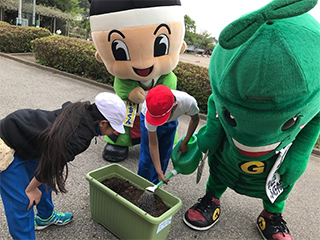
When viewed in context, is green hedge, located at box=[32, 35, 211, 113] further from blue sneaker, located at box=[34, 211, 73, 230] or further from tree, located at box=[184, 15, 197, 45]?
tree, located at box=[184, 15, 197, 45]

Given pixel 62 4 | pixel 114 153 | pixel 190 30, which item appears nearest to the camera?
pixel 114 153

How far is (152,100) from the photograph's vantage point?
184 cm

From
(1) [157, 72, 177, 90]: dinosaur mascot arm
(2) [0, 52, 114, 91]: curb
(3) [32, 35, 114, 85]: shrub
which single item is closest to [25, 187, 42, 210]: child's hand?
(1) [157, 72, 177, 90]: dinosaur mascot arm

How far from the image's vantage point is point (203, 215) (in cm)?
232

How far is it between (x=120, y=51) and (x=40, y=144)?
1.35 m

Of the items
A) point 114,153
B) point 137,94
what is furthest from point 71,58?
point 137,94

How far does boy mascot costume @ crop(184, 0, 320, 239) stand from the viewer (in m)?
1.15

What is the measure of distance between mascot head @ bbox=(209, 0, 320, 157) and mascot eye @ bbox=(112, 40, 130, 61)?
4.23ft

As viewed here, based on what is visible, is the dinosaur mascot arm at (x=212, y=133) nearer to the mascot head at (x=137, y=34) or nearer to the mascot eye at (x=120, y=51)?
the mascot head at (x=137, y=34)

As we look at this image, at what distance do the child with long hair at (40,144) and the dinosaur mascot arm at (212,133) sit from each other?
0.73 meters

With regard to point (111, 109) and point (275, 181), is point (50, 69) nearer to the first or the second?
point (111, 109)

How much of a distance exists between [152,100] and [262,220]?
4.83ft

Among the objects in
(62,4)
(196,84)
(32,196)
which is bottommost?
(32,196)

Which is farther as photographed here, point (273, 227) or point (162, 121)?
point (273, 227)
